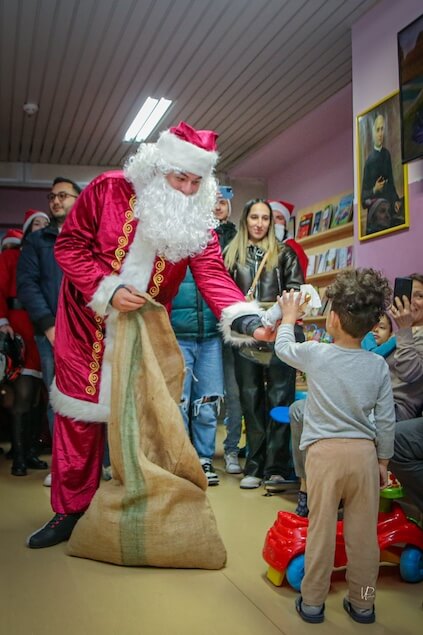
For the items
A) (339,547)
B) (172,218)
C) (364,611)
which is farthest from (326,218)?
(364,611)

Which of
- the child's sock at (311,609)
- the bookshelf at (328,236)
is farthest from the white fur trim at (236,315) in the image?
the bookshelf at (328,236)

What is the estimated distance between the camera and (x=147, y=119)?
20.0ft

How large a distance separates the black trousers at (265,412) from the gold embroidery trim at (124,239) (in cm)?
111

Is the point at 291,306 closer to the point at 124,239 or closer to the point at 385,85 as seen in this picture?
the point at 124,239

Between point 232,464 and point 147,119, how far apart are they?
4.10 m

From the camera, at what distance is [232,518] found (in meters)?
2.40

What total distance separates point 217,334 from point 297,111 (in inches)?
135

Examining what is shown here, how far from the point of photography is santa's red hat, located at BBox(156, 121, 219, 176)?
2.09 m

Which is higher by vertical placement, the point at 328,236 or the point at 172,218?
the point at 328,236

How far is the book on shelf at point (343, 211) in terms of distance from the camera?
5.55 meters

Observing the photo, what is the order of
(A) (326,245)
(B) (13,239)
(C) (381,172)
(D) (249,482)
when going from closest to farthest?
(D) (249,482) → (C) (381,172) → (B) (13,239) → (A) (326,245)

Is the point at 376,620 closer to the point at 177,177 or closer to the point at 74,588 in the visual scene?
the point at 74,588

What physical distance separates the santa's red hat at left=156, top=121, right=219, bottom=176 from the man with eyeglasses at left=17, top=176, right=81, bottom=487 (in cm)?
124

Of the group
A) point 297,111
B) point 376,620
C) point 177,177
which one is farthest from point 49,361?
point 297,111
